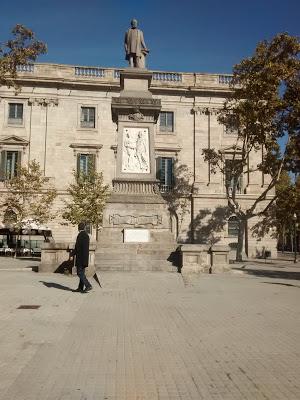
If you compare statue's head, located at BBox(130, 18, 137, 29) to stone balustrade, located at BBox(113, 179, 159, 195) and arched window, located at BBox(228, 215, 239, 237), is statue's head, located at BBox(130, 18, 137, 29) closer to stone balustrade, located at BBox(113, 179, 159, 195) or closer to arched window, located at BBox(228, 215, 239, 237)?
stone balustrade, located at BBox(113, 179, 159, 195)

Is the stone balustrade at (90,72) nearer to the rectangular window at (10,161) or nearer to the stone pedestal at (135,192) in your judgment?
the rectangular window at (10,161)

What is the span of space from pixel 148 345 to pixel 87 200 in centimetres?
2763

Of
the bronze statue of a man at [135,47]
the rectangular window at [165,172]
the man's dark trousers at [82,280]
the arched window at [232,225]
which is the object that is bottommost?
the man's dark trousers at [82,280]

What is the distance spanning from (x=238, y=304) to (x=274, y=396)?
5169 millimetres

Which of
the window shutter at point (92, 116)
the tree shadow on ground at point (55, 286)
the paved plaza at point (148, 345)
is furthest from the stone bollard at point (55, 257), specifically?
the window shutter at point (92, 116)

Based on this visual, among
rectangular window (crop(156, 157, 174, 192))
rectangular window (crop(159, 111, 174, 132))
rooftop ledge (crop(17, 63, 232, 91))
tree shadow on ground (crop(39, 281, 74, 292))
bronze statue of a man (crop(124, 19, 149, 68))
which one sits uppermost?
rooftop ledge (crop(17, 63, 232, 91))

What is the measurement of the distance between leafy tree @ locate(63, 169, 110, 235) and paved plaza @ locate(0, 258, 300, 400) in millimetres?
20530

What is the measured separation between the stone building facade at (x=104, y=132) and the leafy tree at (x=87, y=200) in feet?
11.7

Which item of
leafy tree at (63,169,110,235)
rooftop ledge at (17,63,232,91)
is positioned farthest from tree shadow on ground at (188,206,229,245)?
rooftop ledge at (17,63,232,91)

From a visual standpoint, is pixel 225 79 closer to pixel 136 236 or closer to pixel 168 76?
pixel 168 76

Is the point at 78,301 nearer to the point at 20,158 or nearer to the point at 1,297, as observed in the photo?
the point at 1,297

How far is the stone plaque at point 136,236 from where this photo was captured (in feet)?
50.9

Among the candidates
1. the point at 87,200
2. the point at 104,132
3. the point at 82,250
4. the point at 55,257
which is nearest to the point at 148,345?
the point at 82,250

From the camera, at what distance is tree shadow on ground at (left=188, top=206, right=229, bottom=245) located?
37688 mm
